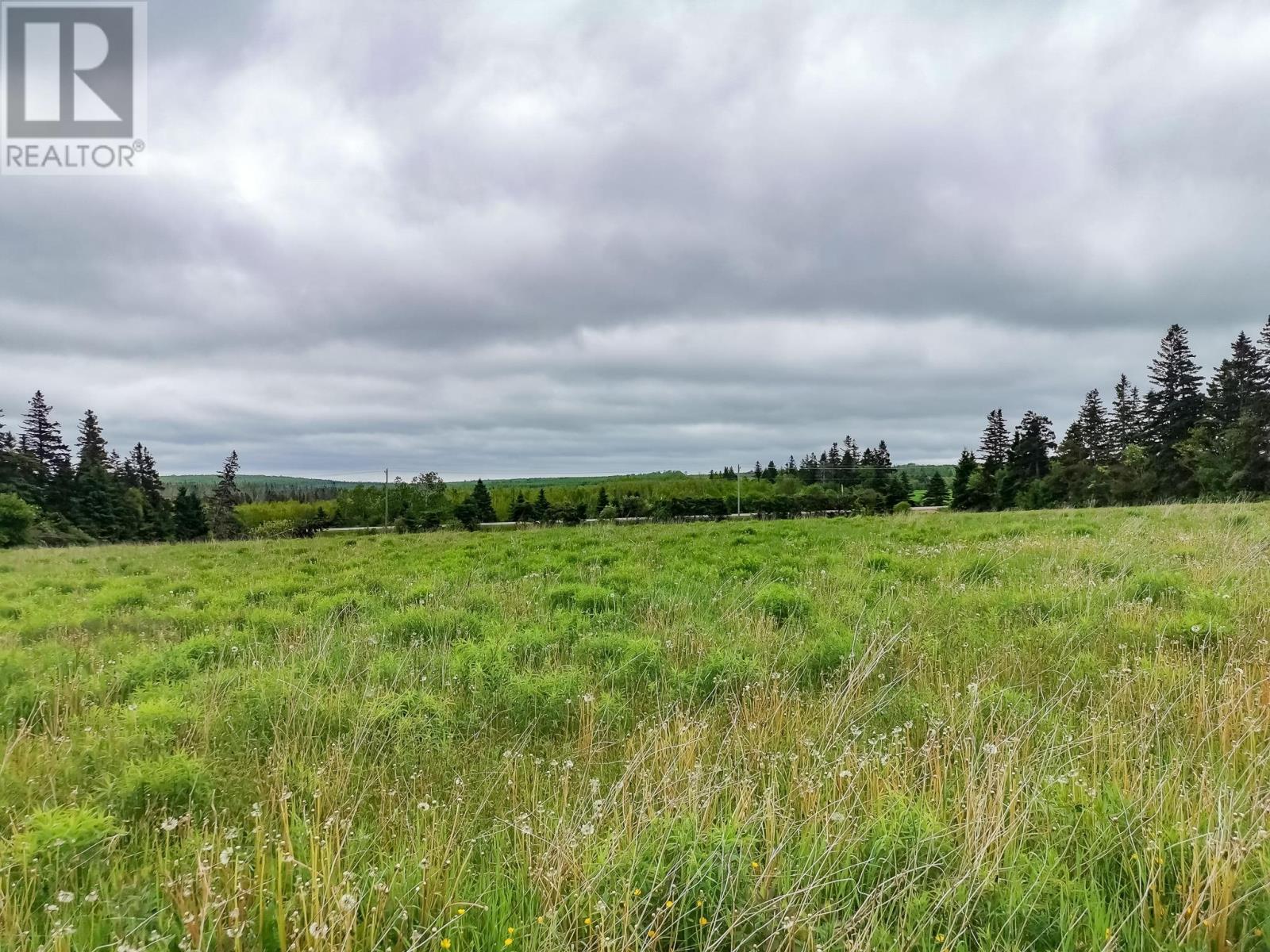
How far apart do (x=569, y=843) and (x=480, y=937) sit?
1.53ft

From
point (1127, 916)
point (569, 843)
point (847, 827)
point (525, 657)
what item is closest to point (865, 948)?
point (847, 827)

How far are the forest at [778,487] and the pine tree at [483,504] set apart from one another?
178 millimetres

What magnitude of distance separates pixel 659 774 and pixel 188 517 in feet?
271

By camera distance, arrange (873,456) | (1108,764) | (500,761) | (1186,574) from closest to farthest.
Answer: (1108,764) < (500,761) < (1186,574) < (873,456)

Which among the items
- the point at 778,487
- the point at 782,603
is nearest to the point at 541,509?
the point at 778,487

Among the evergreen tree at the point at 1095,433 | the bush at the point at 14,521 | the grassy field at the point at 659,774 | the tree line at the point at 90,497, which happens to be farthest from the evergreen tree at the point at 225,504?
the evergreen tree at the point at 1095,433

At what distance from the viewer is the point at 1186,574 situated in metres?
7.58

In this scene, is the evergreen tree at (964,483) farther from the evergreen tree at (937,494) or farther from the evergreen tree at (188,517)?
the evergreen tree at (188,517)

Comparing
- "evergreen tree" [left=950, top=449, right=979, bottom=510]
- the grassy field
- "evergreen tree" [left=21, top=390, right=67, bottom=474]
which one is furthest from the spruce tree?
"evergreen tree" [left=950, top=449, right=979, bottom=510]

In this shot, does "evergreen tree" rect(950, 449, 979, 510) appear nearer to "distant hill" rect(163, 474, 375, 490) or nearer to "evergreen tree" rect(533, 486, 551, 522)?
"evergreen tree" rect(533, 486, 551, 522)

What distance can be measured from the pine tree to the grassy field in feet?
176

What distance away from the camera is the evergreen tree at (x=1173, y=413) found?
5069 cm

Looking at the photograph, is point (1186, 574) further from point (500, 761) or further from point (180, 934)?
point (180, 934)

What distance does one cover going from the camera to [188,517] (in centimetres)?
6700
